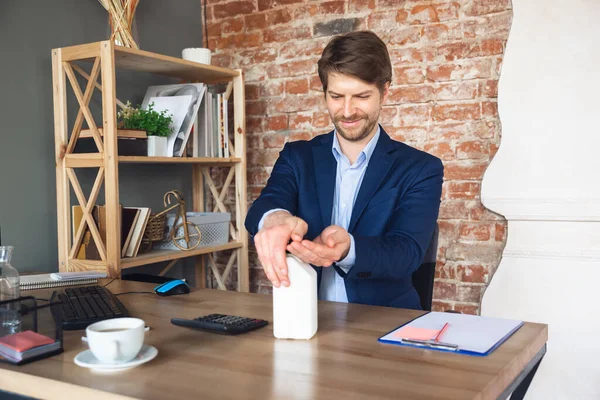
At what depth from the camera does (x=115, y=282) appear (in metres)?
1.98

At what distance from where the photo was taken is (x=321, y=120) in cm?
301

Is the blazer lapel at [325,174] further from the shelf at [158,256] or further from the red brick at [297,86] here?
the red brick at [297,86]

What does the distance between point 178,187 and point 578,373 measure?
206cm

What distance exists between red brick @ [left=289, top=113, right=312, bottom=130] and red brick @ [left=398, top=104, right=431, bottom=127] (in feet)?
1.61

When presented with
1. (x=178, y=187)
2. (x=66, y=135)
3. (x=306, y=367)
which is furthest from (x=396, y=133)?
(x=306, y=367)

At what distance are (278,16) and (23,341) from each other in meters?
2.35

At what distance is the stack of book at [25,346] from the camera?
112 centimetres

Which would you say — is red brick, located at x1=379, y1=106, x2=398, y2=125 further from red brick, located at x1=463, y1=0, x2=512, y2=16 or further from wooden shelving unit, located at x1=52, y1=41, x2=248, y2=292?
wooden shelving unit, located at x1=52, y1=41, x2=248, y2=292

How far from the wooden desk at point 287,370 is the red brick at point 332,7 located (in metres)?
1.97

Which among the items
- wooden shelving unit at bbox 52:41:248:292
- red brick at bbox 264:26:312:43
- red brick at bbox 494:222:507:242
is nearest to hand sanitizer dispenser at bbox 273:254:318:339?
wooden shelving unit at bbox 52:41:248:292

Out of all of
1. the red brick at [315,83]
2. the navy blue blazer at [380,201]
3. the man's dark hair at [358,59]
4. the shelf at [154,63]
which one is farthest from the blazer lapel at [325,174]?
the red brick at [315,83]

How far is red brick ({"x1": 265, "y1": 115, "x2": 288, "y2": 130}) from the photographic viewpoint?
A: 3125mm

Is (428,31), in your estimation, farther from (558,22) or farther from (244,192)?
(244,192)

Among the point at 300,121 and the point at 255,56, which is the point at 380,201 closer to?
the point at 300,121
